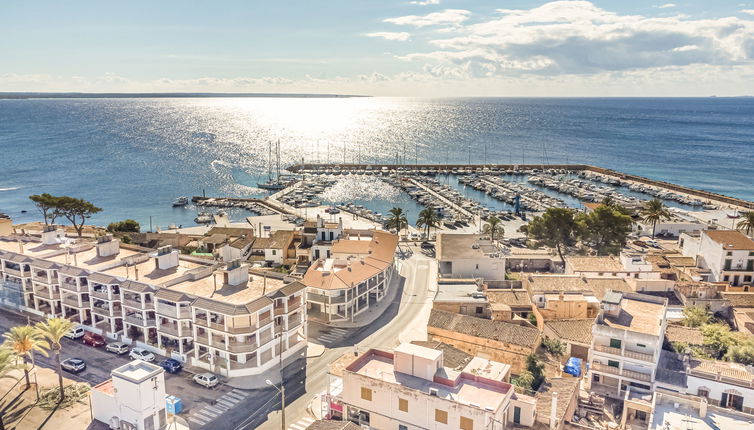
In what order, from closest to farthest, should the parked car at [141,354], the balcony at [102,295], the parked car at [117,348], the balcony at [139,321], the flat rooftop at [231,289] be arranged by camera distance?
the flat rooftop at [231,289], the parked car at [141,354], the parked car at [117,348], the balcony at [139,321], the balcony at [102,295]

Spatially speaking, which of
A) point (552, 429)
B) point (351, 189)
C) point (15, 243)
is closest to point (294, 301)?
point (552, 429)

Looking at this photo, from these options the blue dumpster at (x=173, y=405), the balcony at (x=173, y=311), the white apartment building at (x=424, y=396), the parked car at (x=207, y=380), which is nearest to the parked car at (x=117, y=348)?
the balcony at (x=173, y=311)

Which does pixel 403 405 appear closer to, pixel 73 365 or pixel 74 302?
pixel 73 365

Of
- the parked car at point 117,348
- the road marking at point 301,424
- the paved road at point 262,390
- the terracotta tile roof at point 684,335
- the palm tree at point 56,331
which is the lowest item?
the road marking at point 301,424

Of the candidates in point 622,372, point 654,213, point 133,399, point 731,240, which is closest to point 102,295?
point 133,399

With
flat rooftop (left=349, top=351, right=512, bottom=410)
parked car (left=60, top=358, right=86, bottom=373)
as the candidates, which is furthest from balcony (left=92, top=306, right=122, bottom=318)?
flat rooftop (left=349, top=351, right=512, bottom=410)

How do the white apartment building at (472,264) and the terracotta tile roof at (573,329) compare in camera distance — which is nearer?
the terracotta tile roof at (573,329)

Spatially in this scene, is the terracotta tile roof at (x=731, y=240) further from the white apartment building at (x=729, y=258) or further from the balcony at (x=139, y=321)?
the balcony at (x=139, y=321)
